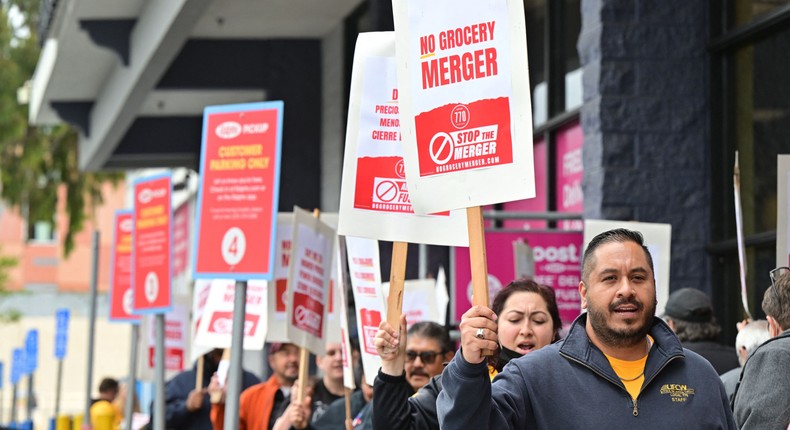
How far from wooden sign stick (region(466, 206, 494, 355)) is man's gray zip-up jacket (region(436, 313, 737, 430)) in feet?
0.79

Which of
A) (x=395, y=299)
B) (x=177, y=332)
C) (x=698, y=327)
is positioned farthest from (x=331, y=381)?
(x=177, y=332)

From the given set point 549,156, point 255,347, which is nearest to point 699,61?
point 549,156

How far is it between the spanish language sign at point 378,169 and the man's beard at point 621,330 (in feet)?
5.73

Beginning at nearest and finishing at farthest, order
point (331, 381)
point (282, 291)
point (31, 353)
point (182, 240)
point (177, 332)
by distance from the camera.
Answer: point (331, 381), point (282, 291), point (177, 332), point (31, 353), point (182, 240)

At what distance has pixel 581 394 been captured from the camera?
15.0 ft

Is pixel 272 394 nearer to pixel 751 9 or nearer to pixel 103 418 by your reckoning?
pixel 751 9

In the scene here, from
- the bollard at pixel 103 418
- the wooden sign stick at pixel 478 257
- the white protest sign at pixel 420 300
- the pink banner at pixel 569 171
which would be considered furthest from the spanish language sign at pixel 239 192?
the bollard at pixel 103 418

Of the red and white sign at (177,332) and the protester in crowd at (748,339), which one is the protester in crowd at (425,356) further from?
the red and white sign at (177,332)

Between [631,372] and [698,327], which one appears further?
[698,327]

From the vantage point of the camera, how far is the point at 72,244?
28609 millimetres

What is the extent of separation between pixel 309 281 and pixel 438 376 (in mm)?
3461

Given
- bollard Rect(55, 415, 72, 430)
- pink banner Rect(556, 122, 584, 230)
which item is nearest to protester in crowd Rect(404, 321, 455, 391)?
pink banner Rect(556, 122, 584, 230)

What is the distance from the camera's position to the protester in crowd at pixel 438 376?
572cm

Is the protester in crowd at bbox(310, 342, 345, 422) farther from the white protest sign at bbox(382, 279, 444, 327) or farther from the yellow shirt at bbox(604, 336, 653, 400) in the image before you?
the yellow shirt at bbox(604, 336, 653, 400)
